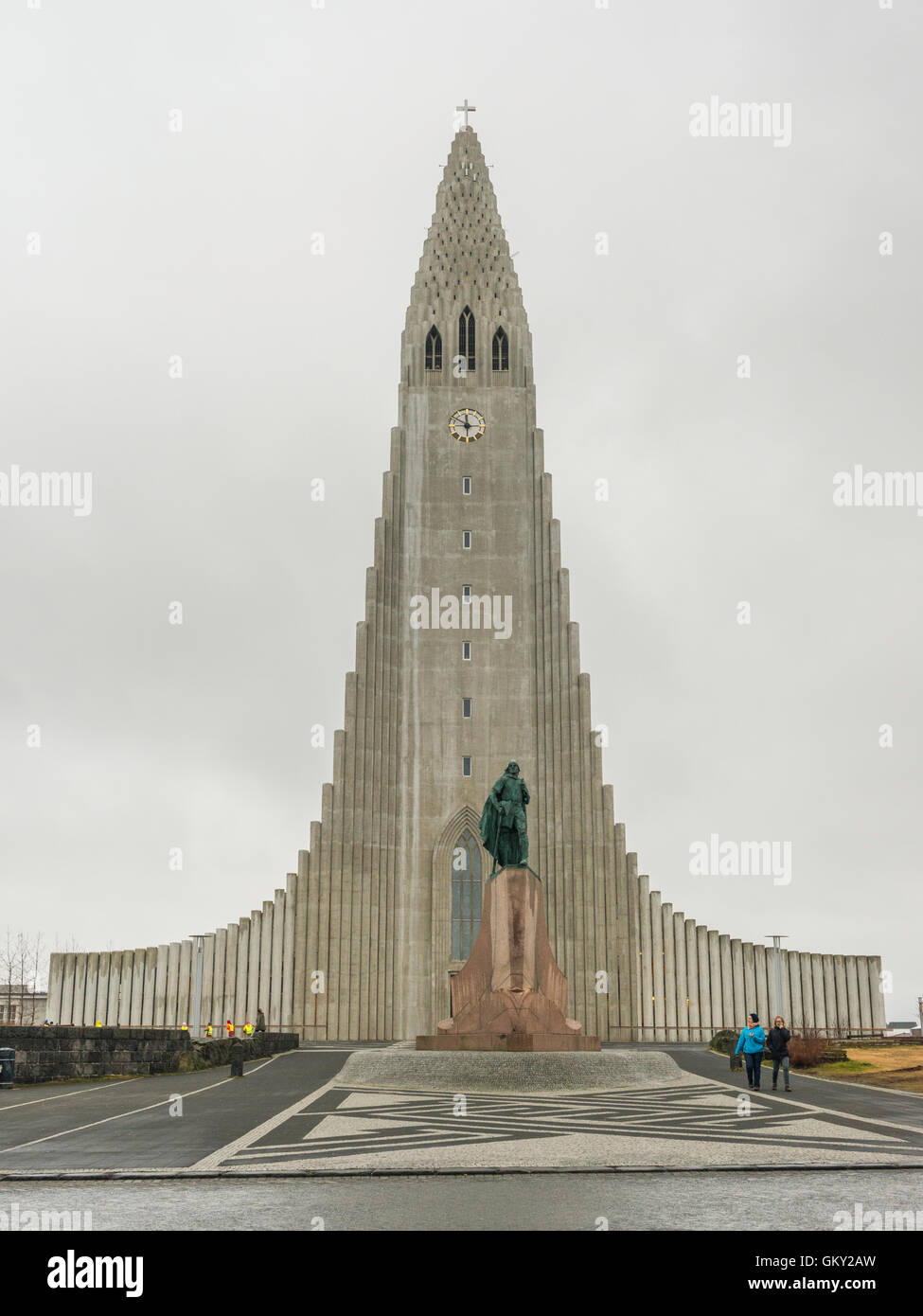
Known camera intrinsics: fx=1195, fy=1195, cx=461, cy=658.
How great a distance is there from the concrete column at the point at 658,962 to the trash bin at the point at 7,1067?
3269 cm

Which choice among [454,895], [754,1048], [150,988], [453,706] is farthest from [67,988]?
[754,1048]

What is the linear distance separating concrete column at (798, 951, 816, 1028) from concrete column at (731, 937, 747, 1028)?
2.77m

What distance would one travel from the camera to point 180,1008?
52156 millimetres

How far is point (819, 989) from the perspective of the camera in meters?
52.4

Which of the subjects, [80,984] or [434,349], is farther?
[434,349]

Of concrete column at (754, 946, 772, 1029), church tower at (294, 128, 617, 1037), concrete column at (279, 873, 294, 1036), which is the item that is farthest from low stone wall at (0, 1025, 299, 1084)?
concrete column at (754, 946, 772, 1029)

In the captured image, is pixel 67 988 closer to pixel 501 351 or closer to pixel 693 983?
pixel 693 983

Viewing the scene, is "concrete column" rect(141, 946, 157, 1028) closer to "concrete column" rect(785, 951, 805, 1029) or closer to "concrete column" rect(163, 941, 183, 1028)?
"concrete column" rect(163, 941, 183, 1028)

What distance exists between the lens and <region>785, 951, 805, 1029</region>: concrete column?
51812 millimetres

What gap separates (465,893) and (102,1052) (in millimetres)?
28302

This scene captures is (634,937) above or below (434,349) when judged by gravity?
below
